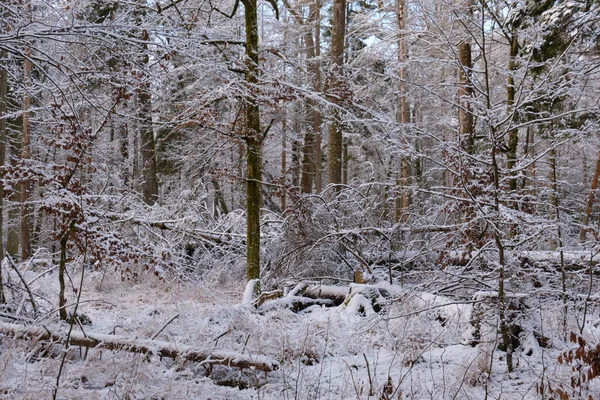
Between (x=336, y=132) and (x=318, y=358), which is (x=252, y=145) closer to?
(x=318, y=358)

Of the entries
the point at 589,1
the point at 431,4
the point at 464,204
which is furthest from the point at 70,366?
the point at 431,4

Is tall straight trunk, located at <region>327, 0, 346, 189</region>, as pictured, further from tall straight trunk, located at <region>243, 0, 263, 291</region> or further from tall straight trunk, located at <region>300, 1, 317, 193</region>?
tall straight trunk, located at <region>243, 0, 263, 291</region>

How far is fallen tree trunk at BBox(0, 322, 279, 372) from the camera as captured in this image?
4.18 m

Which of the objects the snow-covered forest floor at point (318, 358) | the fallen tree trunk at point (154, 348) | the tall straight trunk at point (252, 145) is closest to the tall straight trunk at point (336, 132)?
the tall straight trunk at point (252, 145)

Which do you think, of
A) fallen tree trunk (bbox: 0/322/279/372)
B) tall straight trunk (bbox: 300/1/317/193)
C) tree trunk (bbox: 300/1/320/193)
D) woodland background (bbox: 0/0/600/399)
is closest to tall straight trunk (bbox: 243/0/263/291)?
woodland background (bbox: 0/0/600/399)

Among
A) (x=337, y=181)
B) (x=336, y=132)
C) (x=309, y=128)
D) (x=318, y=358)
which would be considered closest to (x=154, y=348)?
(x=318, y=358)

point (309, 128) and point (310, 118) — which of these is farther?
point (310, 118)

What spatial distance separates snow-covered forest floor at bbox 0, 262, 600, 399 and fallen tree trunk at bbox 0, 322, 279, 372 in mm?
85

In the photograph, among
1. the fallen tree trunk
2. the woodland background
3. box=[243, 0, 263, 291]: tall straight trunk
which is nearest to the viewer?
the fallen tree trunk

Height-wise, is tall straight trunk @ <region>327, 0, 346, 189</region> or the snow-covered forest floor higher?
tall straight trunk @ <region>327, 0, 346, 189</region>

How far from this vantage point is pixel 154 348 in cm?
419

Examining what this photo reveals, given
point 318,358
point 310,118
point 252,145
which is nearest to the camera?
point 318,358

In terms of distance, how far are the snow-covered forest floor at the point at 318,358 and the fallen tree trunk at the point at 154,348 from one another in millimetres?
85

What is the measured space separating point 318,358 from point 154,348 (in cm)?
176
